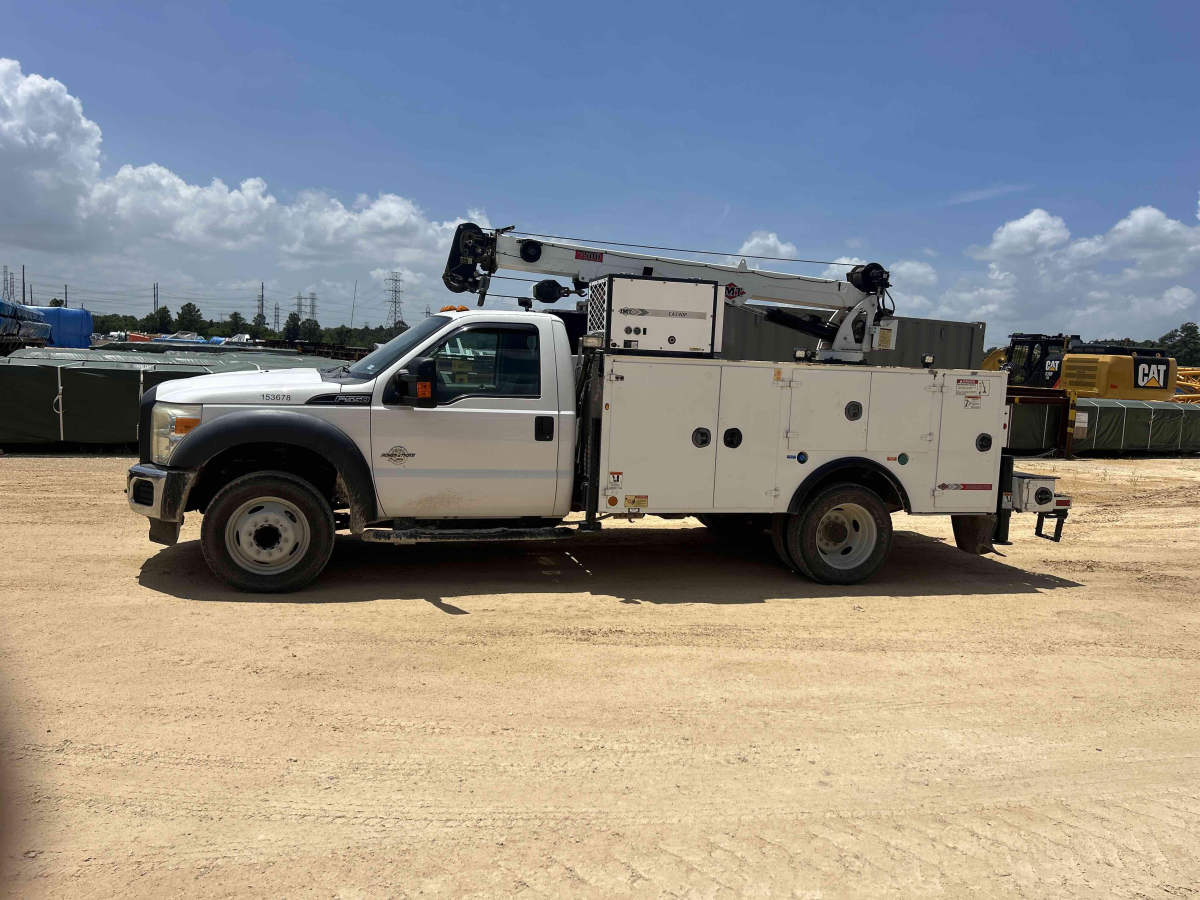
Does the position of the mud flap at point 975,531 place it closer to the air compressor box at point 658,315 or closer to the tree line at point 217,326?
the air compressor box at point 658,315

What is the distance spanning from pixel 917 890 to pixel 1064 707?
95.5 inches

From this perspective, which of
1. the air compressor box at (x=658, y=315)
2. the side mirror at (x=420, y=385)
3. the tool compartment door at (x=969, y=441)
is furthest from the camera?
the tool compartment door at (x=969, y=441)

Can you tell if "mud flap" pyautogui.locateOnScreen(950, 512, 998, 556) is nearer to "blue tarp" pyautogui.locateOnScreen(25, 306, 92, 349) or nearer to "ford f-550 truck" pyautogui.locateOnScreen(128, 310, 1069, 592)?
"ford f-550 truck" pyautogui.locateOnScreen(128, 310, 1069, 592)

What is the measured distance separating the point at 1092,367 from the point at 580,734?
25824 millimetres

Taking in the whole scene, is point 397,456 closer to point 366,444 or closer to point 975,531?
point 366,444

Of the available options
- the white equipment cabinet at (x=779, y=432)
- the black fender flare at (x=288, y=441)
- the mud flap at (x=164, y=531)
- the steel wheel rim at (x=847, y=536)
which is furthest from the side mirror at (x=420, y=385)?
the steel wheel rim at (x=847, y=536)

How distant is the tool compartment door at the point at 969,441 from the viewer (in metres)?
7.75

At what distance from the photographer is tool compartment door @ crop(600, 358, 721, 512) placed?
703 centimetres

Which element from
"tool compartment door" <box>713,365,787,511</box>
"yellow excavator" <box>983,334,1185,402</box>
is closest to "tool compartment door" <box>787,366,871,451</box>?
"tool compartment door" <box>713,365,787,511</box>

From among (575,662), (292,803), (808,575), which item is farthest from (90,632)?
(808,575)

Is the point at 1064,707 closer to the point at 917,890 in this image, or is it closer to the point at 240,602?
the point at 917,890

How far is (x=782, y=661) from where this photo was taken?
219 inches

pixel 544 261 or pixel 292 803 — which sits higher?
pixel 544 261

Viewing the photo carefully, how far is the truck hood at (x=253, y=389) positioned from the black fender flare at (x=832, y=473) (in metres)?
3.76
